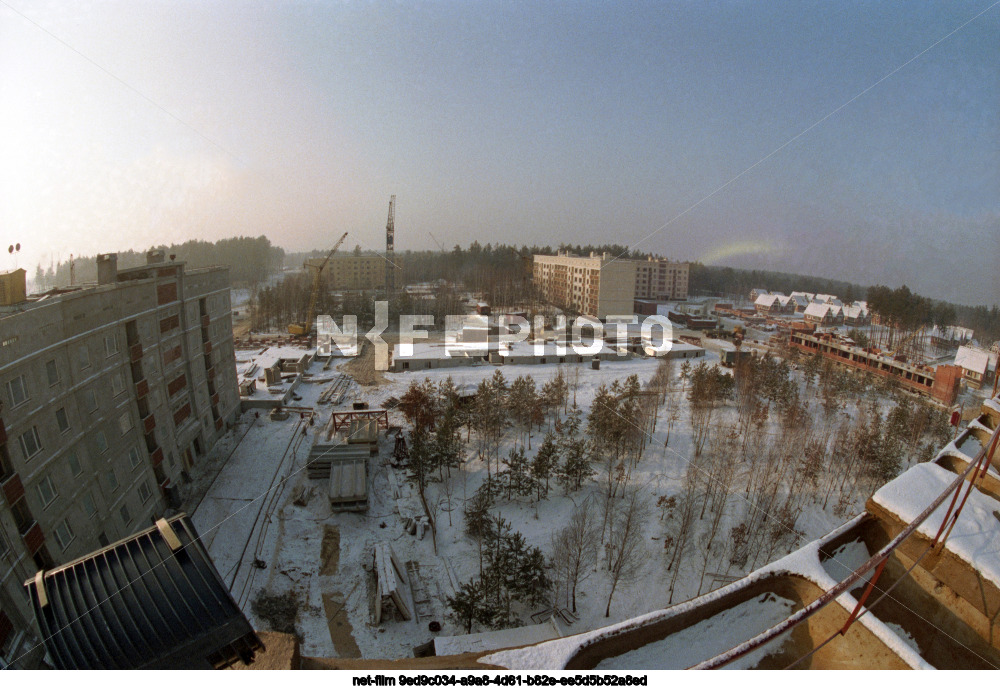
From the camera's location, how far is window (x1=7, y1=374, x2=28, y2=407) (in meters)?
2.99

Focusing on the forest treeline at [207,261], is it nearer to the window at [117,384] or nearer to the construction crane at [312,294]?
the window at [117,384]

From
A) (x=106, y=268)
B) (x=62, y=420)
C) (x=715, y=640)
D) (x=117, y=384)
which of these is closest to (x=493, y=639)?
(x=715, y=640)

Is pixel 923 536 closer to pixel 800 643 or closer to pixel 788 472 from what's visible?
pixel 800 643

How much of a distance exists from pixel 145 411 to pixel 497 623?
13.8ft

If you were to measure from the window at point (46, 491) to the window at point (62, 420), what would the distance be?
378 millimetres

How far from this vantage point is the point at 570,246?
32.8 metres

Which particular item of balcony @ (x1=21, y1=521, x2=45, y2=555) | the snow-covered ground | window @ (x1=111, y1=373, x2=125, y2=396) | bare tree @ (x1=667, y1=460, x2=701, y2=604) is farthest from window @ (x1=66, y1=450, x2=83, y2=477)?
bare tree @ (x1=667, y1=460, x2=701, y2=604)

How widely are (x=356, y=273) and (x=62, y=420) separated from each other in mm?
19731

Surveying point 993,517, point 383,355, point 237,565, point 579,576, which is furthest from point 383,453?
point 993,517

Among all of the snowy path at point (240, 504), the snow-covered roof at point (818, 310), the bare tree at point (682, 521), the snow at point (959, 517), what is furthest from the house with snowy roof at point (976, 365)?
the snowy path at point (240, 504)

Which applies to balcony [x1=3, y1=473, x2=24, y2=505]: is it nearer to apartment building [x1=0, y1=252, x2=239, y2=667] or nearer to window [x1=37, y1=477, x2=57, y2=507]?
apartment building [x1=0, y1=252, x2=239, y2=667]

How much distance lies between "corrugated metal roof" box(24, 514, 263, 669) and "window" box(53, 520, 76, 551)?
2.89 metres

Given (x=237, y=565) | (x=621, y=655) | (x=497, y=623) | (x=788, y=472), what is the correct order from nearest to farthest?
Result: (x=621, y=655)
(x=497, y=623)
(x=237, y=565)
(x=788, y=472)

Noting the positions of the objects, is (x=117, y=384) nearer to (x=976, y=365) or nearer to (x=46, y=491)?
(x=46, y=491)
